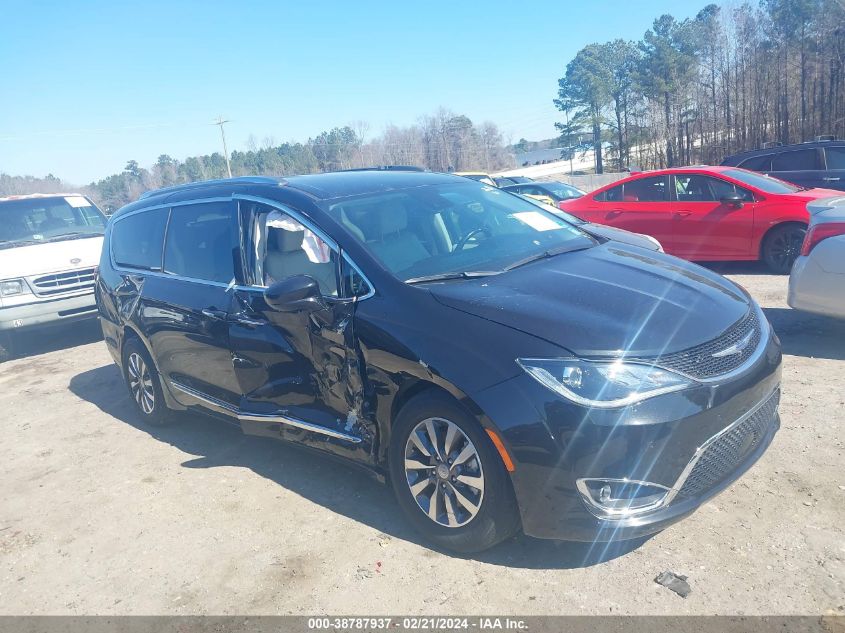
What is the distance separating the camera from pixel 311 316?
389 cm

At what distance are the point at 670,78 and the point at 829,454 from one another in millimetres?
49717

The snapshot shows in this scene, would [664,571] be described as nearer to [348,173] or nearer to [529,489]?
[529,489]

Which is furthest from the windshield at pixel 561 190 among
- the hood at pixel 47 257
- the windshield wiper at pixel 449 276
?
the windshield wiper at pixel 449 276

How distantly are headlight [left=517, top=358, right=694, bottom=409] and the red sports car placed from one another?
7101 mm

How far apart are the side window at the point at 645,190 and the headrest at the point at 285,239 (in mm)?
7412

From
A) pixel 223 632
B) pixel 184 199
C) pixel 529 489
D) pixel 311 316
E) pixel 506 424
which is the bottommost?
pixel 223 632

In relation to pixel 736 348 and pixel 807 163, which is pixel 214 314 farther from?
pixel 807 163

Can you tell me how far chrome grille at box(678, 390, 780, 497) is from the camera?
2.98m

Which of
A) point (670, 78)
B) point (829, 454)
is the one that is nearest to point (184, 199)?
point (829, 454)

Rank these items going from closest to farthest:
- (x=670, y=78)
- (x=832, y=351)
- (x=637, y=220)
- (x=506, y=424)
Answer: (x=506, y=424)
(x=832, y=351)
(x=637, y=220)
(x=670, y=78)

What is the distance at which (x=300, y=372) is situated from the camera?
4039mm

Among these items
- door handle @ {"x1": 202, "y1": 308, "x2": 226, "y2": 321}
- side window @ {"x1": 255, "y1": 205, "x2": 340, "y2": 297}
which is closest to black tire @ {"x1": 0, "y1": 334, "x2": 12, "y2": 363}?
door handle @ {"x1": 202, "y1": 308, "x2": 226, "y2": 321}

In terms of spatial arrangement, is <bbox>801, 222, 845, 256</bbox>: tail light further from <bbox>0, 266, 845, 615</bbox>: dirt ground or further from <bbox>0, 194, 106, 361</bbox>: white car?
<bbox>0, 194, 106, 361</bbox>: white car

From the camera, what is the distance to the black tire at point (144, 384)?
222 inches
